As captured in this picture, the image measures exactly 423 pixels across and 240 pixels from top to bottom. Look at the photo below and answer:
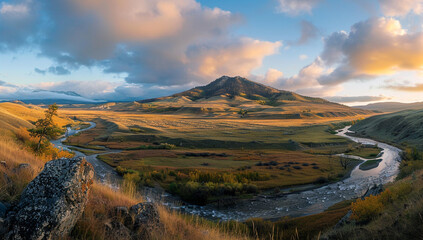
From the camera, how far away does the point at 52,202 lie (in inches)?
191

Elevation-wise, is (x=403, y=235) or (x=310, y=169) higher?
(x=403, y=235)

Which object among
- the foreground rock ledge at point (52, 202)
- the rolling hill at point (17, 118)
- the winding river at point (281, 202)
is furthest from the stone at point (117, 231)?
the rolling hill at point (17, 118)

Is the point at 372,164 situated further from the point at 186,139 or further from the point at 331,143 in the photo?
the point at 186,139

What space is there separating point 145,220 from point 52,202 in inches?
94.9

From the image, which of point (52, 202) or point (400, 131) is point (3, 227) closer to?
point (52, 202)

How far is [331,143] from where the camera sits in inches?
3172

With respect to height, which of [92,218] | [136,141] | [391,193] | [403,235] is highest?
[92,218]

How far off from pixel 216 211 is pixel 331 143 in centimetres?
6745

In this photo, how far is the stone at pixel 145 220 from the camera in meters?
6.20

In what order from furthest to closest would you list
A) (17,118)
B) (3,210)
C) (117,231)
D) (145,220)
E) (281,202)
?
(17,118)
(281,202)
(145,220)
(117,231)
(3,210)

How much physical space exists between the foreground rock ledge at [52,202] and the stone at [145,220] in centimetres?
151

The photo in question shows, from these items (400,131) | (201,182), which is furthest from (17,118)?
(400,131)

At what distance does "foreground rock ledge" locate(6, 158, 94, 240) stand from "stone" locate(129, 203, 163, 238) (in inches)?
59.5

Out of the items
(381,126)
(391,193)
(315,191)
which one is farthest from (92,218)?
(381,126)
